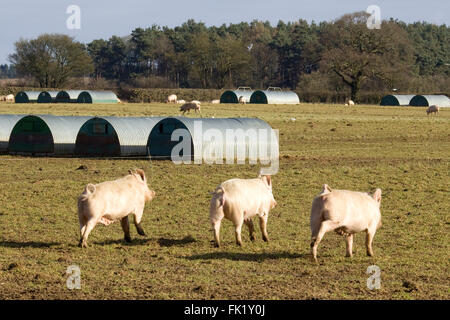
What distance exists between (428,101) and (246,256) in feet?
257

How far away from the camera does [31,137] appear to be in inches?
1234

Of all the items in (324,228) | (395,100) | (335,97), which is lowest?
(324,228)

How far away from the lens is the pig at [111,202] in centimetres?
1264

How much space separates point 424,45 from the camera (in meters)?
150

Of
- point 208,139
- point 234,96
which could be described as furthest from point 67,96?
point 208,139

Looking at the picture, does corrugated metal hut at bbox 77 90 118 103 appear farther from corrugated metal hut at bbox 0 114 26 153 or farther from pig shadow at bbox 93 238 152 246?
pig shadow at bbox 93 238 152 246

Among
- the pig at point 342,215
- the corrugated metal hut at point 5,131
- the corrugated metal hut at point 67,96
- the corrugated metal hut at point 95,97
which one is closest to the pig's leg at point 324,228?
the pig at point 342,215

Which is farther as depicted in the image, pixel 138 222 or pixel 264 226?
pixel 138 222

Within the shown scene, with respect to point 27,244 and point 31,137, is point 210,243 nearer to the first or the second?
point 27,244

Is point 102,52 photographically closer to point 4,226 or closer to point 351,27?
point 351,27

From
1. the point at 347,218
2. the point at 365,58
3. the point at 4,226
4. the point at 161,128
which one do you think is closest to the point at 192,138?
the point at 161,128

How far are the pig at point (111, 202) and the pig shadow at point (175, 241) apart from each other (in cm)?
57

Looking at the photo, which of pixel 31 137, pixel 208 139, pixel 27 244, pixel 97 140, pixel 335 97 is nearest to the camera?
pixel 27 244
